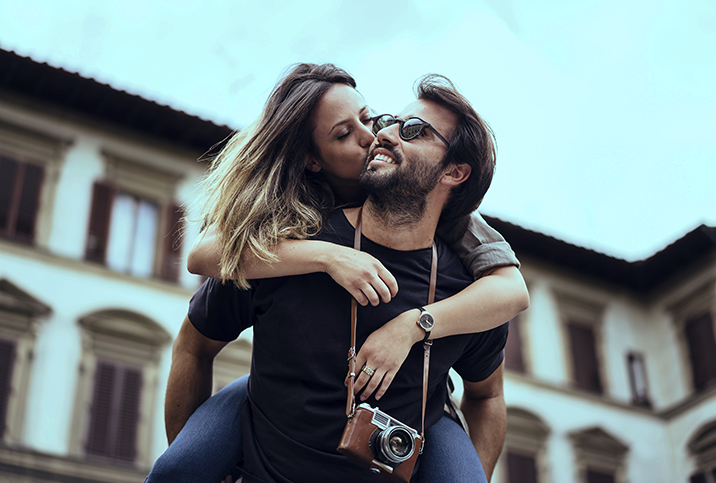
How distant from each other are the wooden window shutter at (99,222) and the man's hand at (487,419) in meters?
13.6

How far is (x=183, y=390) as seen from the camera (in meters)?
3.05

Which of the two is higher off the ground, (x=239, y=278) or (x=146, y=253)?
(x=146, y=253)

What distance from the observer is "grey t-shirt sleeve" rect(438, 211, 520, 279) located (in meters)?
2.93

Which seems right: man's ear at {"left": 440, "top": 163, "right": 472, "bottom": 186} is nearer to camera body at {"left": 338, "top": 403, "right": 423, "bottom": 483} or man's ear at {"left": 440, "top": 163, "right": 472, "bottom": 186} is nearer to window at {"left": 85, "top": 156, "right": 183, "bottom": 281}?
camera body at {"left": 338, "top": 403, "right": 423, "bottom": 483}

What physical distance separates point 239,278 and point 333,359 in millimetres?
374

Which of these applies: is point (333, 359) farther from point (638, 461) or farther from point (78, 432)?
point (638, 461)

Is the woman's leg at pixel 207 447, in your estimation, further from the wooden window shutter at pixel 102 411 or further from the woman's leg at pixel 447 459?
the wooden window shutter at pixel 102 411

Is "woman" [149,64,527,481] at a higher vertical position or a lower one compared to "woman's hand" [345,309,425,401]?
higher

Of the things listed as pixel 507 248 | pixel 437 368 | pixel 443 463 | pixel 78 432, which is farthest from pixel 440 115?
pixel 78 432

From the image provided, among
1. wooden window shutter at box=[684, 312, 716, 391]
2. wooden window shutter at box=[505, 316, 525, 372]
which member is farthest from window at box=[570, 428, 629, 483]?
wooden window shutter at box=[684, 312, 716, 391]

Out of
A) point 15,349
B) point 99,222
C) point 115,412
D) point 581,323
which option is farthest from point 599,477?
point 15,349

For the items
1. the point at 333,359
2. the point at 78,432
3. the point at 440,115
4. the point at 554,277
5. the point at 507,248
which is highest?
the point at 554,277

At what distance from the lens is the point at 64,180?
16.3 metres

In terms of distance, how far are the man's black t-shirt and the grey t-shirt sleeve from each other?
5 centimetres
